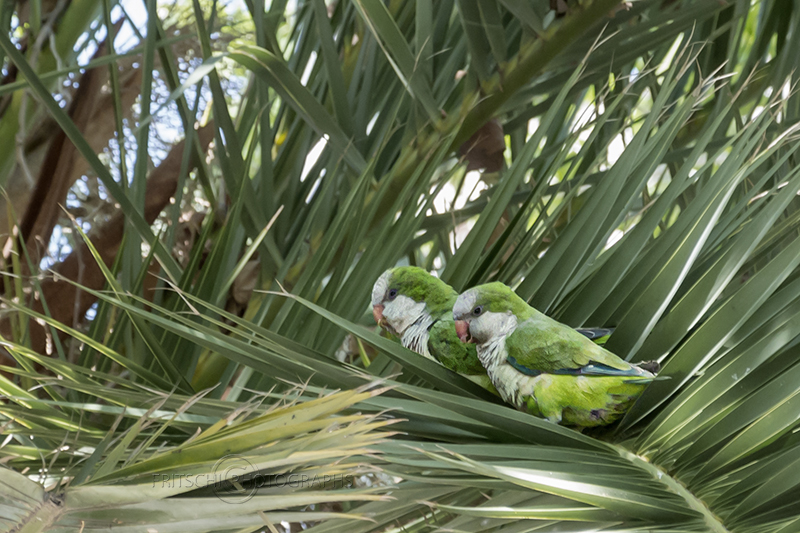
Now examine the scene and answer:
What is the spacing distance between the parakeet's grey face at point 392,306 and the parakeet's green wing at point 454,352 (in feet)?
0.16

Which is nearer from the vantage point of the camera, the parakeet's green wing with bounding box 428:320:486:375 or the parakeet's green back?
the parakeet's green back

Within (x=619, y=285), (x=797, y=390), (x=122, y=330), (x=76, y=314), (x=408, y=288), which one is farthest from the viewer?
(x=76, y=314)

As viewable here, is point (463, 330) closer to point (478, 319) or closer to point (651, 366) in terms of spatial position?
point (478, 319)

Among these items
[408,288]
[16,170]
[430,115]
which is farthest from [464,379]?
[16,170]

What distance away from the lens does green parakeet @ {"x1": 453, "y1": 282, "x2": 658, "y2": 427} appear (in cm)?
56

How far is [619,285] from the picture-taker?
2.09ft

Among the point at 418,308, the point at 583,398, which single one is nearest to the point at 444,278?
the point at 418,308

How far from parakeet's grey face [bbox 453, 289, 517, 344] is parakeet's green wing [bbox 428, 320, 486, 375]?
0.11 ft

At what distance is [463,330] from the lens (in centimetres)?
67

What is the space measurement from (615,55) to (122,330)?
795 millimetres

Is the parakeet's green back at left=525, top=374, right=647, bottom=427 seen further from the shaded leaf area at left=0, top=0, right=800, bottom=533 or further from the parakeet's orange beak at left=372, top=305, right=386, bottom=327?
the parakeet's orange beak at left=372, top=305, right=386, bottom=327

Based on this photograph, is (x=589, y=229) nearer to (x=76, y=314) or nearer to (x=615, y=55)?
(x=615, y=55)
